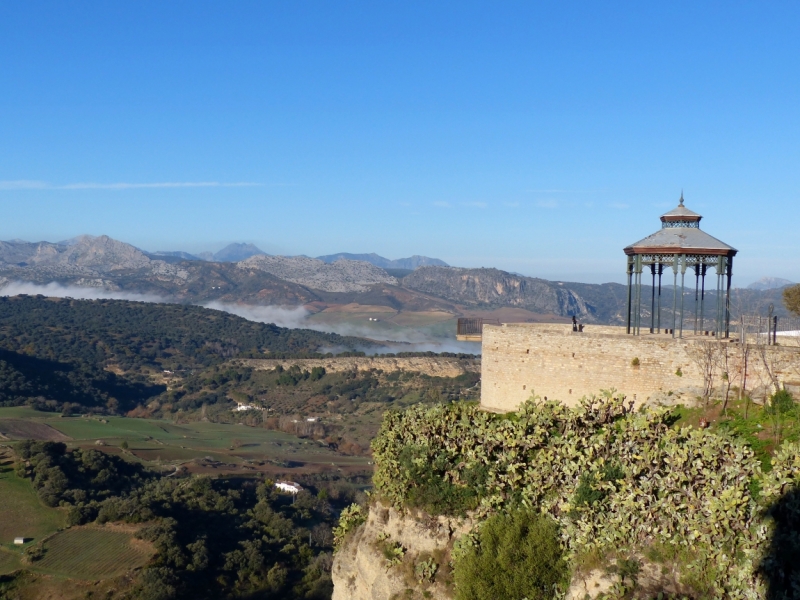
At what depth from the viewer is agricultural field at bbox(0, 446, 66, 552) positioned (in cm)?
4809

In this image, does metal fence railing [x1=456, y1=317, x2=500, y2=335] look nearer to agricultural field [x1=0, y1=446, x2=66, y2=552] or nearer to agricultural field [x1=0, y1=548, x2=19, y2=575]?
agricultural field [x1=0, y1=548, x2=19, y2=575]

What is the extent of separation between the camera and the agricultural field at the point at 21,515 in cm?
4809

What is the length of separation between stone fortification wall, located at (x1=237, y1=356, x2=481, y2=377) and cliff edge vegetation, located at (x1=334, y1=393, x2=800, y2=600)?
8861 cm

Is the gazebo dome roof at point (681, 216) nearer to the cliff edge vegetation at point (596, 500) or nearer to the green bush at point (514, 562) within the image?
the cliff edge vegetation at point (596, 500)

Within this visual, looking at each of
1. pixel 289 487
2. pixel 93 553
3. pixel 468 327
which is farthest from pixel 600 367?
pixel 289 487

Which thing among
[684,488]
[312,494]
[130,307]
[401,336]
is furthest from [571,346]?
[130,307]

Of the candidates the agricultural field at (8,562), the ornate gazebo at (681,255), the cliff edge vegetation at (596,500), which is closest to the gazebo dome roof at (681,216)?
the ornate gazebo at (681,255)

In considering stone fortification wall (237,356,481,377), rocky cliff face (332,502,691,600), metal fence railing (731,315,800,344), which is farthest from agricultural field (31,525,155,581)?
stone fortification wall (237,356,481,377)

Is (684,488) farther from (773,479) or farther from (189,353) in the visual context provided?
(189,353)

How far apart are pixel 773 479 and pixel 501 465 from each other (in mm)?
5111

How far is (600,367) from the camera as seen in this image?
1711cm

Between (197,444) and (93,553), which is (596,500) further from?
(197,444)

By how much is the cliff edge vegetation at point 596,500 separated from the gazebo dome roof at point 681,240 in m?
4.62

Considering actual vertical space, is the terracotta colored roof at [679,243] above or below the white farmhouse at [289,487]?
above
